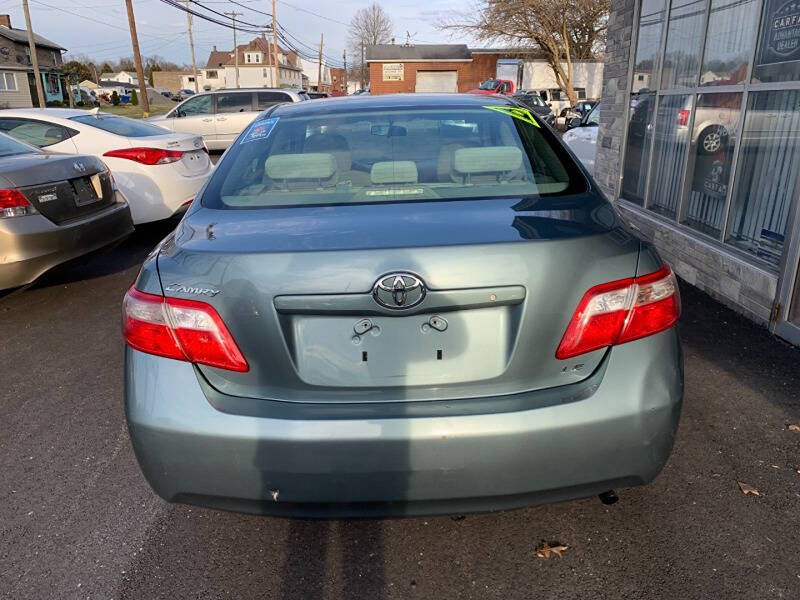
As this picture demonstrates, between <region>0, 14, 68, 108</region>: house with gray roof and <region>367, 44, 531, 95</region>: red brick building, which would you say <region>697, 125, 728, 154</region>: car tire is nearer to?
<region>367, 44, 531, 95</region>: red brick building

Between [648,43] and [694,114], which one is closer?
[694,114]

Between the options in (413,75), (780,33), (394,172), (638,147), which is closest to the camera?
(394,172)

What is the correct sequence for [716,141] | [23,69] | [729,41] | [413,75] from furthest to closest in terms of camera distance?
[23,69], [413,75], [716,141], [729,41]

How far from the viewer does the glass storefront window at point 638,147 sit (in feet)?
23.5

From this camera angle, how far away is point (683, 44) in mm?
6410

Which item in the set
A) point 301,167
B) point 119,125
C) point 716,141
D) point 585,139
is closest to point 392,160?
point 301,167

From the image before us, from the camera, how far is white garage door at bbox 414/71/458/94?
53938 millimetres

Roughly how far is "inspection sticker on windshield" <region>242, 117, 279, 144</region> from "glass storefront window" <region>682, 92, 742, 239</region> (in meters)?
4.02

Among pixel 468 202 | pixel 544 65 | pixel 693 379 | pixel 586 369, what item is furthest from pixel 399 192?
pixel 544 65

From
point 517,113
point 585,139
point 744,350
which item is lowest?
point 744,350

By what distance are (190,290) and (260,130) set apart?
4.50 feet

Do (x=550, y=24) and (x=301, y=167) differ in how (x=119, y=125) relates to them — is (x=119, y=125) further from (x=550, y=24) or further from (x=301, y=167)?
(x=550, y=24)

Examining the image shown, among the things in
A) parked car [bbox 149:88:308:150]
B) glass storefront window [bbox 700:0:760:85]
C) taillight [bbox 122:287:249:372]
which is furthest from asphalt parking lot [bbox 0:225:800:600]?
parked car [bbox 149:88:308:150]

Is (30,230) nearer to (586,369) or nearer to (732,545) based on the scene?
(586,369)
